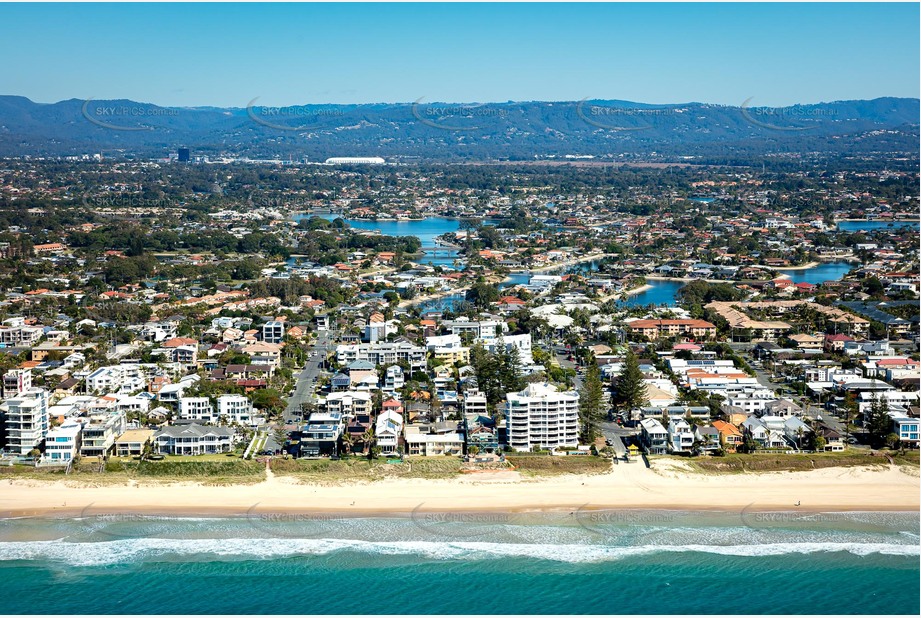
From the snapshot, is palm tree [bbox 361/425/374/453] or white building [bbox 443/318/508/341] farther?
white building [bbox 443/318/508/341]

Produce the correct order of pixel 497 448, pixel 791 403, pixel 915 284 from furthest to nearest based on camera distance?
pixel 915 284
pixel 791 403
pixel 497 448

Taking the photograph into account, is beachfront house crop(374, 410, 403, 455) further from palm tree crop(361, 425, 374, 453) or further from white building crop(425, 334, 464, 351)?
white building crop(425, 334, 464, 351)

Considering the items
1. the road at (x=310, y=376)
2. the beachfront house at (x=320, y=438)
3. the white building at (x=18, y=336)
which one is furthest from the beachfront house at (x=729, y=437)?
the white building at (x=18, y=336)

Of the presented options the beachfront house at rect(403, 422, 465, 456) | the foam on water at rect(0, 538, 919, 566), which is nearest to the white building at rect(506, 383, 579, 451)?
the beachfront house at rect(403, 422, 465, 456)

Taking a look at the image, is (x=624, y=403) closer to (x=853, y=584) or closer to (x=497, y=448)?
(x=497, y=448)

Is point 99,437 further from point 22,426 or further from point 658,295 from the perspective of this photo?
point 658,295

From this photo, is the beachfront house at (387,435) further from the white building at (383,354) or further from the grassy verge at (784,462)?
the white building at (383,354)

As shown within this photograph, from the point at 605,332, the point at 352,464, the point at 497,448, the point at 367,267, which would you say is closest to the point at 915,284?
the point at 605,332
